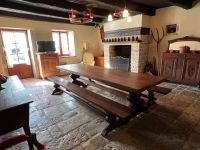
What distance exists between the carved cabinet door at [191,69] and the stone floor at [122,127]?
84 centimetres

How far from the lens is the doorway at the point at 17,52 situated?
477cm

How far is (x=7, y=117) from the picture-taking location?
132cm

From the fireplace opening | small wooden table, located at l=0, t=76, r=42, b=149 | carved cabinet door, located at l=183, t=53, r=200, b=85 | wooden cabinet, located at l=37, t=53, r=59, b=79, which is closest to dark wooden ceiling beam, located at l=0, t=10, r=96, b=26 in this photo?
wooden cabinet, located at l=37, t=53, r=59, b=79

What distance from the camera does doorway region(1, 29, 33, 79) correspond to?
4.77 m

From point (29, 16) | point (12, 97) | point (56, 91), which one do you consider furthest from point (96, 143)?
point (29, 16)

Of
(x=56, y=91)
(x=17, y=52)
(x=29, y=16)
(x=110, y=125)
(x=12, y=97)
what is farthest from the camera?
(x=17, y=52)

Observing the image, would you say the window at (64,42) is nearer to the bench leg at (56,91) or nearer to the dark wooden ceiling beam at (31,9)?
the dark wooden ceiling beam at (31,9)

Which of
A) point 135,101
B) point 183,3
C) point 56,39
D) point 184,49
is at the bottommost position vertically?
point 135,101

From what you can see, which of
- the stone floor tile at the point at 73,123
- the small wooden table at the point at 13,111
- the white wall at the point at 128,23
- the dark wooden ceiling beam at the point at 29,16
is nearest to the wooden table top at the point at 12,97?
the small wooden table at the point at 13,111

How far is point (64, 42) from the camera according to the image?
20.0 ft

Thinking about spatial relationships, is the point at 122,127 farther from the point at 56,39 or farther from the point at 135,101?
the point at 56,39

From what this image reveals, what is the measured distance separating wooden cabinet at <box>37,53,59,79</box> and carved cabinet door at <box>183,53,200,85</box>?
14.3 ft

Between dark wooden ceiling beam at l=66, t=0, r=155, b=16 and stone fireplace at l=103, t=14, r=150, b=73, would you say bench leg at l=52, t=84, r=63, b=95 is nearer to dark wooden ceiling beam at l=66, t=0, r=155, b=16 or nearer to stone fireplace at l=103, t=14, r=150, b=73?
dark wooden ceiling beam at l=66, t=0, r=155, b=16

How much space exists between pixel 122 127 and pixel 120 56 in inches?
157
